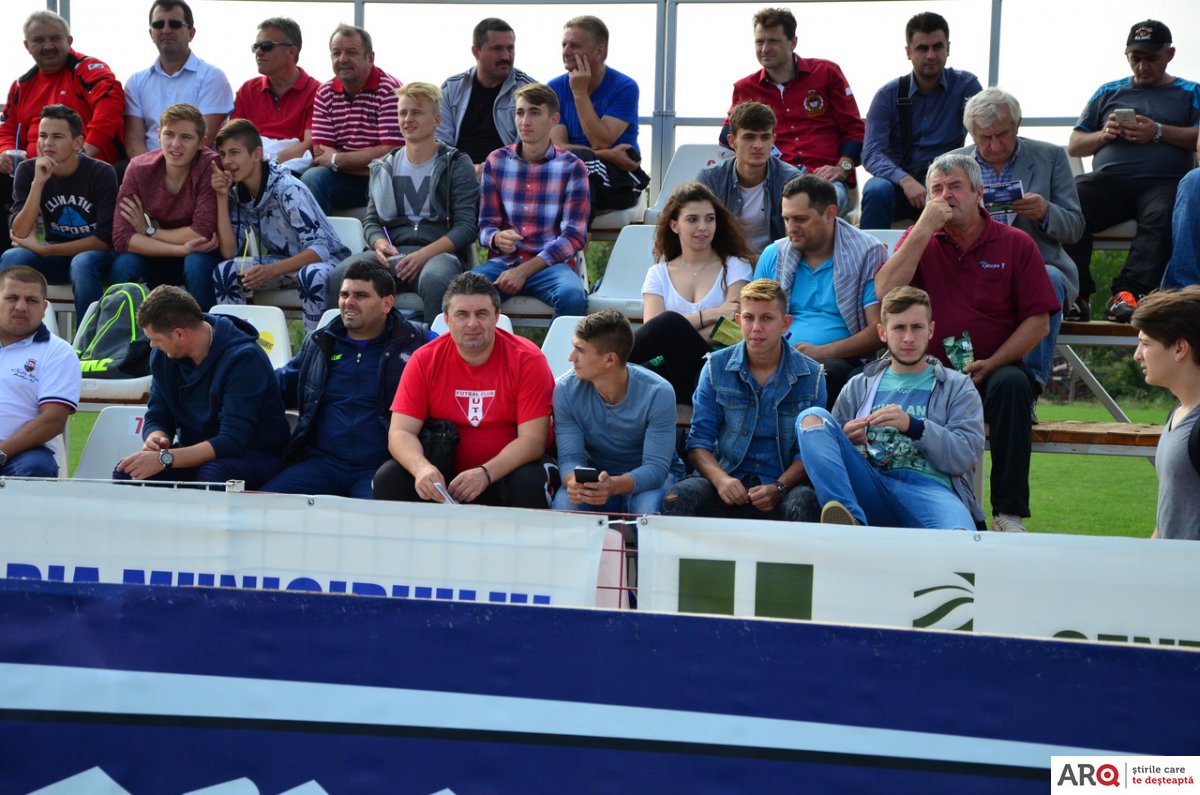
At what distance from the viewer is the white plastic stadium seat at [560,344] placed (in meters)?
5.92

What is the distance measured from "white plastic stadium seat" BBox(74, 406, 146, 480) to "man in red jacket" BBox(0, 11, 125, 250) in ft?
9.61

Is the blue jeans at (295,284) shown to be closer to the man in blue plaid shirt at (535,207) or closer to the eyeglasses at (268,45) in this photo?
the man in blue plaid shirt at (535,207)

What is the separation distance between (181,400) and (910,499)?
3.03 metres

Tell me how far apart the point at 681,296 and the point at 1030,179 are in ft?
6.56

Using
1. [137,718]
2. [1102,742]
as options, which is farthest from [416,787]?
[1102,742]

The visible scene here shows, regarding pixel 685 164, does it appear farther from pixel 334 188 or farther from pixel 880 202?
pixel 334 188

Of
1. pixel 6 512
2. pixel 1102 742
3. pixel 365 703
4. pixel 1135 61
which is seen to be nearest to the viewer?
pixel 1102 742

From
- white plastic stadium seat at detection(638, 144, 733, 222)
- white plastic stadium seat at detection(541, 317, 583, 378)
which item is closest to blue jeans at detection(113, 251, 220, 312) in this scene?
white plastic stadium seat at detection(541, 317, 583, 378)

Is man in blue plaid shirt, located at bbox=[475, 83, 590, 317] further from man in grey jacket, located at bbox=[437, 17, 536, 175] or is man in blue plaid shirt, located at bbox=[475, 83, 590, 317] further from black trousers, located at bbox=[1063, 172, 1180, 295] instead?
black trousers, located at bbox=[1063, 172, 1180, 295]

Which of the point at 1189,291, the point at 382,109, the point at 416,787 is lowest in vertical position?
the point at 416,787

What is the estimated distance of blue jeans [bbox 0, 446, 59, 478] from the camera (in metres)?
5.22

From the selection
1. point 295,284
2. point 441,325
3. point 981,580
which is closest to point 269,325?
point 295,284

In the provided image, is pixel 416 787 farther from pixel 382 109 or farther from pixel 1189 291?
pixel 382 109

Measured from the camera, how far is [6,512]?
328 cm
